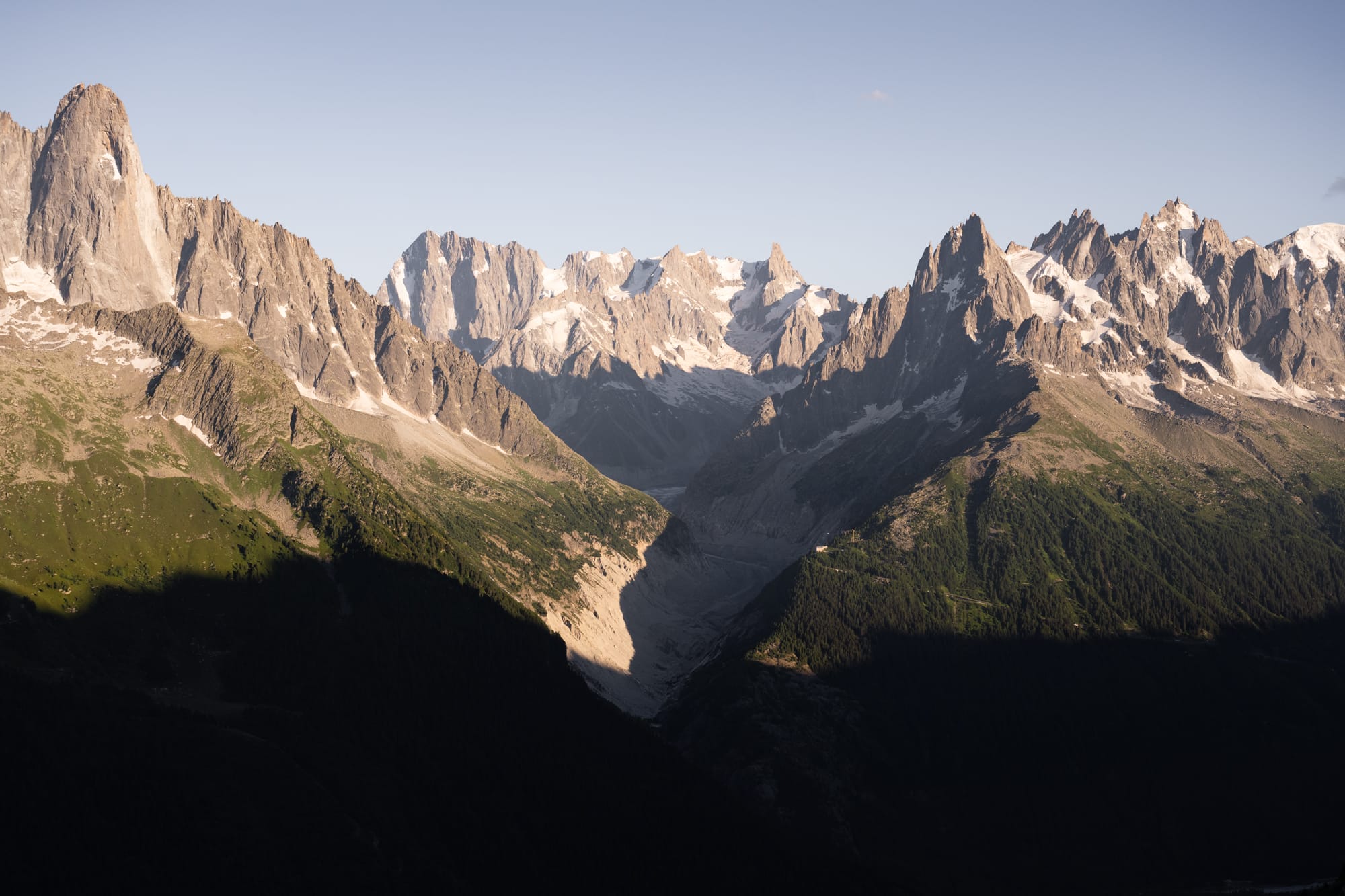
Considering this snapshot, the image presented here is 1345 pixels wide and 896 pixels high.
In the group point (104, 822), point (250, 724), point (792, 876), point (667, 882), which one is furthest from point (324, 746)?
point (792, 876)

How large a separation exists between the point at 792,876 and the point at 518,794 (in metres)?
47.6

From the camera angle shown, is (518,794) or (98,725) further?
(518,794)

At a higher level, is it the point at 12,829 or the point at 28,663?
the point at 28,663

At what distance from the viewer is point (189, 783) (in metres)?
168

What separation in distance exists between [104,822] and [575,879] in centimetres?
6724

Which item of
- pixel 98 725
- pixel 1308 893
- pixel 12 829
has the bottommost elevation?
pixel 12 829

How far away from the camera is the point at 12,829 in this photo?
15250 cm

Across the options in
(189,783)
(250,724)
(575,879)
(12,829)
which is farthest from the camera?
(250,724)

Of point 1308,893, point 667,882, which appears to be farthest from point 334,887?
point 1308,893

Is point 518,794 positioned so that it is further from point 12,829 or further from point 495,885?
point 12,829

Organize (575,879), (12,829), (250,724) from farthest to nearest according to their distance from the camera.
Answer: (250,724) < (575,879) < (12,829)

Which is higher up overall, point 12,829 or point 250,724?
point 250,724

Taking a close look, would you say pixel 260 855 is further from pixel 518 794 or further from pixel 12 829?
pixel 518 794

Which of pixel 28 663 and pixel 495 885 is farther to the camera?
pixel 28 663
